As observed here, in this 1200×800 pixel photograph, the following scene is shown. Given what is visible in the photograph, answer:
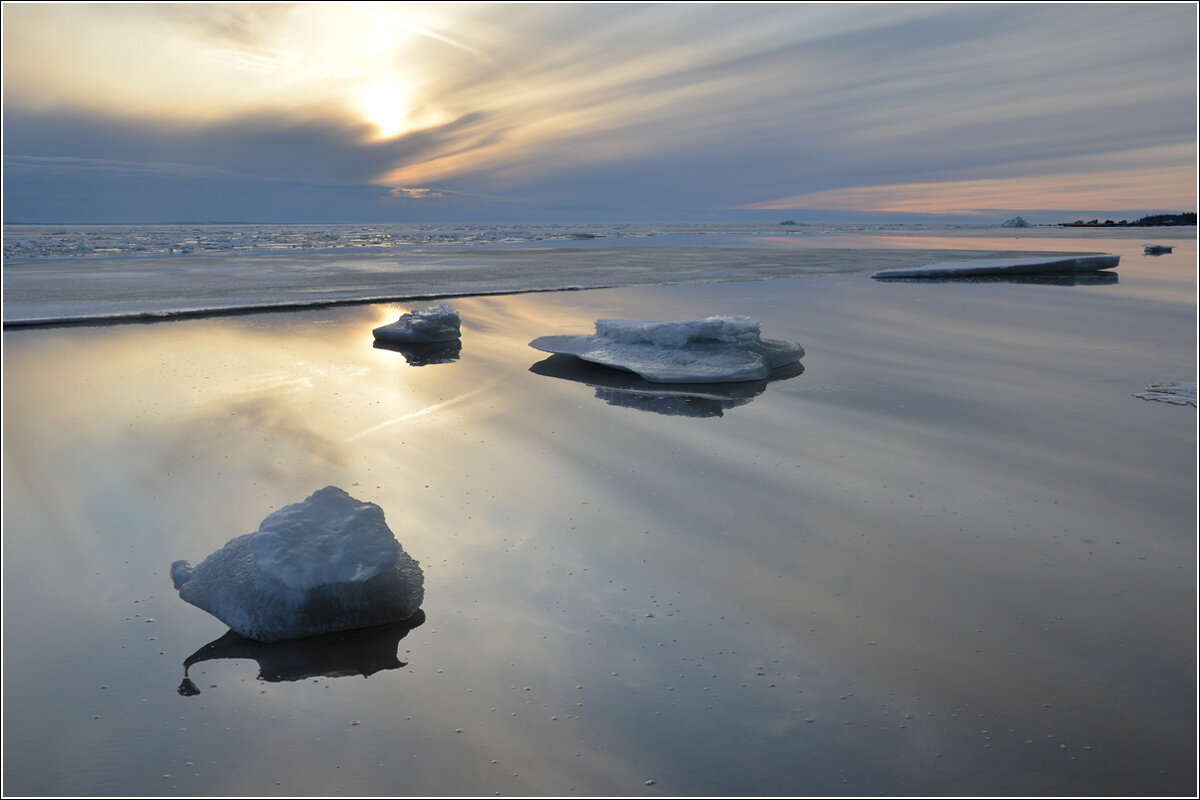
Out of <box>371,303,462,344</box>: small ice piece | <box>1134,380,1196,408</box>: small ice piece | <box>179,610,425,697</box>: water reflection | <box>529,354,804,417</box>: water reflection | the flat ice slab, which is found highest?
the flat ice slab

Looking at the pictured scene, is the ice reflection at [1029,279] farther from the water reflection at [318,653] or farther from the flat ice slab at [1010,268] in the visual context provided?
the water reflection at [318,653]

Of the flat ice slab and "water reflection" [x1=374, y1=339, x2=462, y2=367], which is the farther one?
the flat ice slab

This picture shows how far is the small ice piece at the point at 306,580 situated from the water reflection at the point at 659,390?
2993 mm

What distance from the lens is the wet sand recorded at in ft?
6.93

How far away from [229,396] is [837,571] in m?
4.89

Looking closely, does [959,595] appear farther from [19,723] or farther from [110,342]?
[110,342]

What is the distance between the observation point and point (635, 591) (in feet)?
9.68

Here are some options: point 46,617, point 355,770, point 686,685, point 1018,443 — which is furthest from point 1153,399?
point 46,617

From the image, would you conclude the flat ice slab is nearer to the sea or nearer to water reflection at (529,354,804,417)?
the sea

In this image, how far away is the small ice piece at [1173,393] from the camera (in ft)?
19.1

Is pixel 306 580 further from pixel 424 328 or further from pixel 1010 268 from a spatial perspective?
pixel 1010 268

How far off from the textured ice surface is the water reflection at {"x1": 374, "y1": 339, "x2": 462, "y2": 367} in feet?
36.2

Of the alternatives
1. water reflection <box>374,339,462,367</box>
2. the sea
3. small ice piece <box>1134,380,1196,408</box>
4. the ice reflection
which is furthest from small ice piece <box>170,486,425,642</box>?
the ice reflection

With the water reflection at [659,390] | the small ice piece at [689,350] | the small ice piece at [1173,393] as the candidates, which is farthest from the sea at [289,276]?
the small ice piece at [1173,393]
